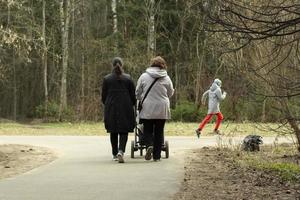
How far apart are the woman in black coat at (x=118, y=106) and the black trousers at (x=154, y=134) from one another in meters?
0.31

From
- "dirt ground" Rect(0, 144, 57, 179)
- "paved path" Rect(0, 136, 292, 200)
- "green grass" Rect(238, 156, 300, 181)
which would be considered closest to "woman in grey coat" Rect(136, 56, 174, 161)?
Answer: "paved path" Rect(0, 136, 292, 200)

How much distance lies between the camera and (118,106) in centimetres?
1237

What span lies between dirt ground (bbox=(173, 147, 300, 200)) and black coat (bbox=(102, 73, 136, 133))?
1.49 meters

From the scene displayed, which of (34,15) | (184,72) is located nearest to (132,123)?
(184,72)

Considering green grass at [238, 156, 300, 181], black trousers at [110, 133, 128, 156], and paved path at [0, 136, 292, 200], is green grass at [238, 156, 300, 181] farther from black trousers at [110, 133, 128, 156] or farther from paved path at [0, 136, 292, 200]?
black trousers at [110, 133, 128, 156]

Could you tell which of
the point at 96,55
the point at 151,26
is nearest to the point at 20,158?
the point at 151,26

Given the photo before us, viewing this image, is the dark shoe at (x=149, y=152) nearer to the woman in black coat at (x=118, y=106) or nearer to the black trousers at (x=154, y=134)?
the black trousers at (x=154, y=134)

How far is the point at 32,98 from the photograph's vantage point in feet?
165

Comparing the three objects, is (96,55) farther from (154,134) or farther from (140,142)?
(154,134)

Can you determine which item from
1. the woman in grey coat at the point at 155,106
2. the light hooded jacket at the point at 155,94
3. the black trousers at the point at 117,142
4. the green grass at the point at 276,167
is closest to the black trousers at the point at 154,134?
the woman in grey coat at the point at 155,106

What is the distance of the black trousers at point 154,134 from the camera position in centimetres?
1221

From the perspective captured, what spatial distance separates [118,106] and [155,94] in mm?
777

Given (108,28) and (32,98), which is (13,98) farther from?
(108,28)

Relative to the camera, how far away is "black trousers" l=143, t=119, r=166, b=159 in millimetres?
12211
